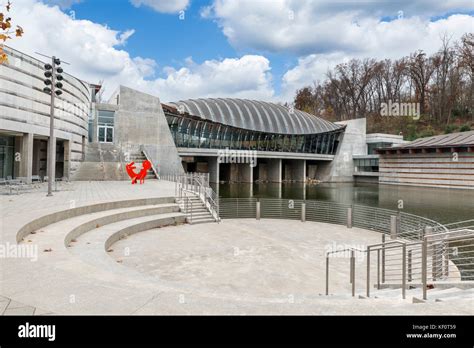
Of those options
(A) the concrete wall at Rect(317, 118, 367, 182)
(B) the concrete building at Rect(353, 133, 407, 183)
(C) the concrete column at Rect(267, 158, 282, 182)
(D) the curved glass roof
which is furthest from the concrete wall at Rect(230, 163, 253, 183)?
(B) the concrete building at Rect(353, 133, 407, 183)

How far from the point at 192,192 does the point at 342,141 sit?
48962 mm

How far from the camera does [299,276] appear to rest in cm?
855

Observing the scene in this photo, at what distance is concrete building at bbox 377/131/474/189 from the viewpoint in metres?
46.0

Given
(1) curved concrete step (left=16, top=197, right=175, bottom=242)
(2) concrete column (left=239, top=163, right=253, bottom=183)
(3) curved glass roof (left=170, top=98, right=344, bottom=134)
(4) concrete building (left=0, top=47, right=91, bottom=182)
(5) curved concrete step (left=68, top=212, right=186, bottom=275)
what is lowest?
(5) curved concrete step (left=68, top=212, right=186, bottom=275)

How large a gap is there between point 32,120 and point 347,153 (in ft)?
172

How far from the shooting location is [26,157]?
71.9ft

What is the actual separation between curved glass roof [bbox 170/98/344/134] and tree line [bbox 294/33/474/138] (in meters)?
22.5

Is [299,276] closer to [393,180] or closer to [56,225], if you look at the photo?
[56,225]

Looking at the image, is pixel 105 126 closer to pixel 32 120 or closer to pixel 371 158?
pixel 32 120

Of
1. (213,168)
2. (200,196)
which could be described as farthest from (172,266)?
(213,168)

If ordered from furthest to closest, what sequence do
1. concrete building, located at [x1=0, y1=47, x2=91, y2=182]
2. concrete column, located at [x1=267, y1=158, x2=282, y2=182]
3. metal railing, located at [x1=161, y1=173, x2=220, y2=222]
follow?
concrete column, located at [x1=267, y1=158, x2=282, y2=182]
concrete building, located at [x1=0, y1=47, x2=91, y2=182]
metal railing, located at [x1=161, y1=173, x2=220, y2=222]

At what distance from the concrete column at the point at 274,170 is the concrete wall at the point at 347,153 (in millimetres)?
10415

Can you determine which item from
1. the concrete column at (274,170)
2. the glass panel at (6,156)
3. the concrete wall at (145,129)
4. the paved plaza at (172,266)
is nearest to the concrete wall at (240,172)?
the concrete column at (274,170)

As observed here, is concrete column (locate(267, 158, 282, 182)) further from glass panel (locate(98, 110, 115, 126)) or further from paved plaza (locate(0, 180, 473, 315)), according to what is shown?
paved plaza (locate(0, 180, 473, 315))
